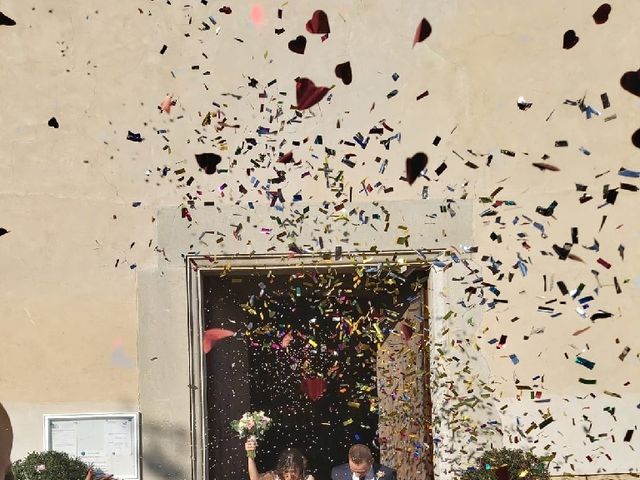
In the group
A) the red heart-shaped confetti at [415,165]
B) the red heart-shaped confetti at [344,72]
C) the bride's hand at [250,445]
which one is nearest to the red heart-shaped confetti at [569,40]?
the red heart-shaped confetti at [415,165]

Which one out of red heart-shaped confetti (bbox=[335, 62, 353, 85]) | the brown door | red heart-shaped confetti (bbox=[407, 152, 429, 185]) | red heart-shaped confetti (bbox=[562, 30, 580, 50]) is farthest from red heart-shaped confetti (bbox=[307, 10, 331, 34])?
the brown door

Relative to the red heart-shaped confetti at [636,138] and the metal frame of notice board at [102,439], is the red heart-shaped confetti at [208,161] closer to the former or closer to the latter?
the metal frame of notice board at [102,439]

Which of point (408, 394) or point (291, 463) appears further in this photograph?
point (408, 394)

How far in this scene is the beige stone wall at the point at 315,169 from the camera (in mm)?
5723

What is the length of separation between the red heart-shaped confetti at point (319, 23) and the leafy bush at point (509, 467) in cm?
→ 265

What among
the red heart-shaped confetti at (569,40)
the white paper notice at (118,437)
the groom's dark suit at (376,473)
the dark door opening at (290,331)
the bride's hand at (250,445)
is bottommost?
the groom's dark suit at (376,473)

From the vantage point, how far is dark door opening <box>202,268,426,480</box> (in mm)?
5988

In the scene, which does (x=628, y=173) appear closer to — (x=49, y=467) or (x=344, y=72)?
(x=344, y=72)

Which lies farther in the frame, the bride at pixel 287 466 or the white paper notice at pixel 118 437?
the bride at pixel 287 466

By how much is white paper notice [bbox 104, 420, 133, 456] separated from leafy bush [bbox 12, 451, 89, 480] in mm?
242

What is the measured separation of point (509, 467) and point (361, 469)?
0.94 metres

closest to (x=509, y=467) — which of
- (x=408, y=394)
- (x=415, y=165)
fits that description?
(x=408, y=394)

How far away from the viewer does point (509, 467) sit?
212 inches

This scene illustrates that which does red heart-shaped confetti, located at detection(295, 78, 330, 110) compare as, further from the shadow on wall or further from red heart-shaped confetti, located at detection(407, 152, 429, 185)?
the shadow on wall
